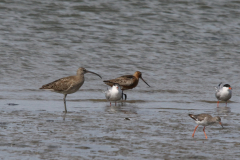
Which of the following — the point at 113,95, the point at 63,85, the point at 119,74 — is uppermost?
the point at 63,85

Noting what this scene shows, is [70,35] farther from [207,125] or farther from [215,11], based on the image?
[207,125]

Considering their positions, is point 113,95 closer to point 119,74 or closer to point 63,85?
point 63,85

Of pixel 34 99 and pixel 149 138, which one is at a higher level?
pixel 149 138

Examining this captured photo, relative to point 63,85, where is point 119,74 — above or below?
below

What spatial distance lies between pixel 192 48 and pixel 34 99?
11.4 m

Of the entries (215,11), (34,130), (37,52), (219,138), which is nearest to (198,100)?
(219,138)

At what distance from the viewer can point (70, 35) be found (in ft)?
79.4

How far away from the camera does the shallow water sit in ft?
24.1

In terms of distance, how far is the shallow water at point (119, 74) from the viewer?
733cm

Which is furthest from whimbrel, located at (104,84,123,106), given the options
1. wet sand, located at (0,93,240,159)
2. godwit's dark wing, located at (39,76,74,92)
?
godwit's dark wing, located at (39,76,74,92)

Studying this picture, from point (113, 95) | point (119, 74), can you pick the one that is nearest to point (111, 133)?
point (113, 95)

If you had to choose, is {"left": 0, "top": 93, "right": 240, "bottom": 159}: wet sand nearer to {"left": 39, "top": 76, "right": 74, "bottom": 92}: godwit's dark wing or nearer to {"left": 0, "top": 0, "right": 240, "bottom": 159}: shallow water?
{"left": 0, "top": 0, "right": 240, "bottom": 159}: shallow water

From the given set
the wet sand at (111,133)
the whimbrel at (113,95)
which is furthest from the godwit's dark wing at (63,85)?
the whimbrel at (113,95)

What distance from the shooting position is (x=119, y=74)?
18406mm
